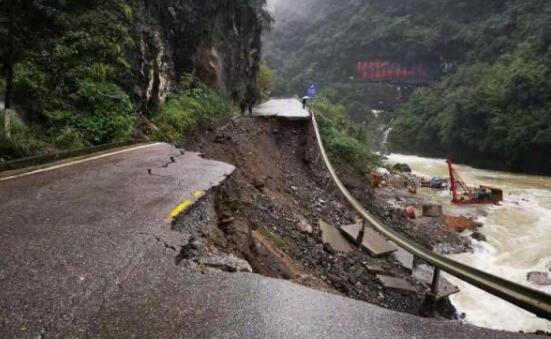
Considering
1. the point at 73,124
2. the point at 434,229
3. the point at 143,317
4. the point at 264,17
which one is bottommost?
the point at 434,229

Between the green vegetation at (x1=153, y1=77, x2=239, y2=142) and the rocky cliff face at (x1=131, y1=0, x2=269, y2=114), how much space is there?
1.28 ft

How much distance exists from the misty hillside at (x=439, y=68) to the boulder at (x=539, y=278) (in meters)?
29.5

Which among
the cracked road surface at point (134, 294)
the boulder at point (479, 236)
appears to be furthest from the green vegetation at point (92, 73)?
the boulder at point (479, 236)

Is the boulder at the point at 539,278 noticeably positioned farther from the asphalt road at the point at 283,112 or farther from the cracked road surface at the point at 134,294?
the cracked road surface at the point at 134,294

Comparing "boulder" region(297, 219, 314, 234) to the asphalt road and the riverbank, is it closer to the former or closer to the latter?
the riverbank

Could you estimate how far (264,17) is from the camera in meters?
27.3

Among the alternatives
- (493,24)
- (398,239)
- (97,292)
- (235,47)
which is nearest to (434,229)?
(398,239)

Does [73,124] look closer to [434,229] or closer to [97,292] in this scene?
[97,292]

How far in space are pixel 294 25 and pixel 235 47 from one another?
4067 inches

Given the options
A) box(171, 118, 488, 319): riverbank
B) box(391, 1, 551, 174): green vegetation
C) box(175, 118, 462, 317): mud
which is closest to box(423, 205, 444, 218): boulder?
box(171, 118, 488, 319): riverbank

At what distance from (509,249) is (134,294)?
17.0 m

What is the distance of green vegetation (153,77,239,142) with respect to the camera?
11953 mm

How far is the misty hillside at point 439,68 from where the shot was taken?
4212cm

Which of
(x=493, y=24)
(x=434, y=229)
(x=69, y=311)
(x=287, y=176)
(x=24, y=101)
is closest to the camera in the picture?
(x=69, y=311)
